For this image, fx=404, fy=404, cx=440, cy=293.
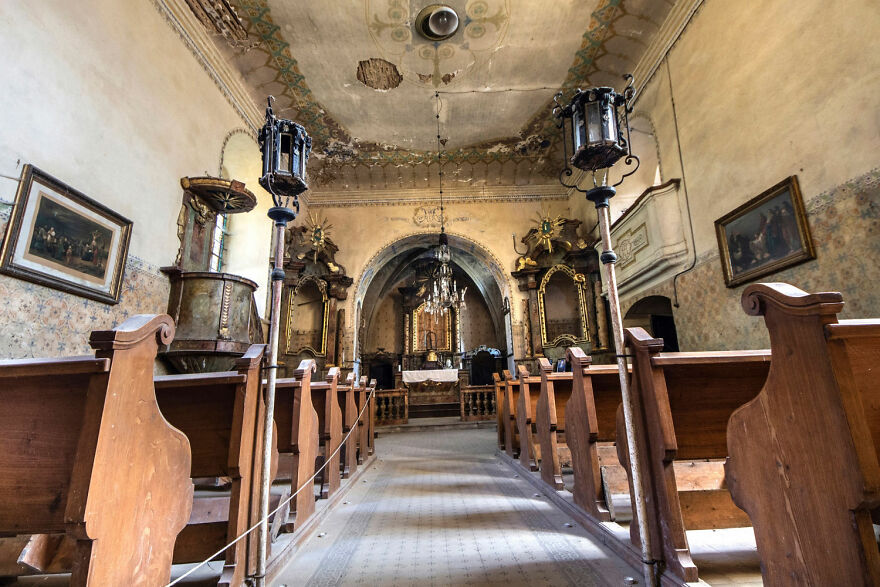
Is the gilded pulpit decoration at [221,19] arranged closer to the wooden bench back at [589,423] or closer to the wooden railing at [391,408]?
the wooden bench back at [589,423]

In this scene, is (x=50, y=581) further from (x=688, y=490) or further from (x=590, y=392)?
(x=688, y=490)

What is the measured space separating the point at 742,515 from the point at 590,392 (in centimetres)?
93

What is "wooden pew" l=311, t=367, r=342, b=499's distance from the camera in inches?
130

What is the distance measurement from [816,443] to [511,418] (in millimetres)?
4110

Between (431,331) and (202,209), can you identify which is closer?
(202,209)

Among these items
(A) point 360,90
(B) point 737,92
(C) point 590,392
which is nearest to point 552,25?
(B) point 737,92

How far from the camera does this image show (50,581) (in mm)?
1846

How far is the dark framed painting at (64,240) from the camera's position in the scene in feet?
10.7

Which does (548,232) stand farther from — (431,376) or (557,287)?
(431,376)

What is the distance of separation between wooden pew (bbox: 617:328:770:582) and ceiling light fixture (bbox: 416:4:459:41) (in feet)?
20.3

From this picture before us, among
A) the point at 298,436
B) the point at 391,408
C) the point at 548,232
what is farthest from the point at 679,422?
the point at 548,232

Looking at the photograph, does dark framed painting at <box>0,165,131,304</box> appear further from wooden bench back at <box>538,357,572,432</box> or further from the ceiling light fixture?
the ceiling light fixture

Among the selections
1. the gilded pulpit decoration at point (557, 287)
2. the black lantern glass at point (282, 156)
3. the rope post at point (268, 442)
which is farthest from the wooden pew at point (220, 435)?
the gilded pulpit decoration at point (557, 287)

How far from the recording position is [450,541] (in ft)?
8.00
